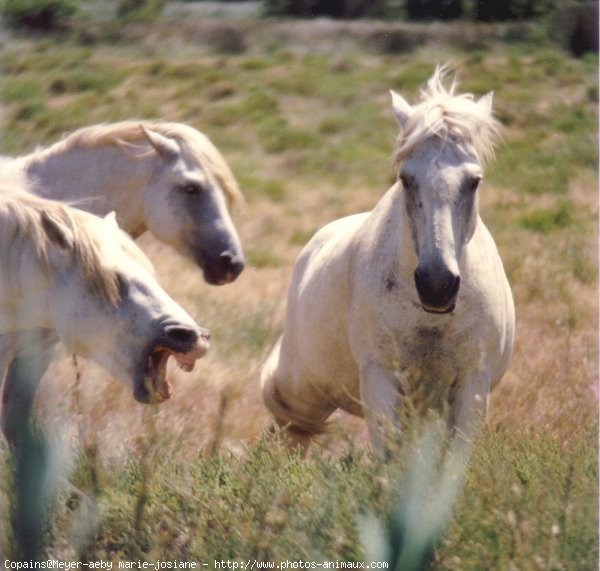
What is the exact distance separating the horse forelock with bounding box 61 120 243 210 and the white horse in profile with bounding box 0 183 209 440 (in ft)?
5.09

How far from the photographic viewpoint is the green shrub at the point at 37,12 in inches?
479

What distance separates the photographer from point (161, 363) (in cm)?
379

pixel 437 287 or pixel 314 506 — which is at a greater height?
pixel 437 287

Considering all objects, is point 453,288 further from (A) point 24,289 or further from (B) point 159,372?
(A) point 24,289

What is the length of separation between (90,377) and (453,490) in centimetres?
291

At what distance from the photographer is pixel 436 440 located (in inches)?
128

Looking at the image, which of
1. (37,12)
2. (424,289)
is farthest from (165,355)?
(37,12)

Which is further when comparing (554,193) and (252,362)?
(554,193)

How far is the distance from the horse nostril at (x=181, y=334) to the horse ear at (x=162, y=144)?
1.95 m

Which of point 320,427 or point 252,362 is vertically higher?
point 320,427

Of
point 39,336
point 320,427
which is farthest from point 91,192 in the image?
point 320,427

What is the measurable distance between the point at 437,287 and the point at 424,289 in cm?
5

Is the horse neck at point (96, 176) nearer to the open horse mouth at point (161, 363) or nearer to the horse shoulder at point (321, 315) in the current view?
the horse shoulder at point (321, 315)

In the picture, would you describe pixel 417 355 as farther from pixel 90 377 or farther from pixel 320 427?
pixel 90 377
